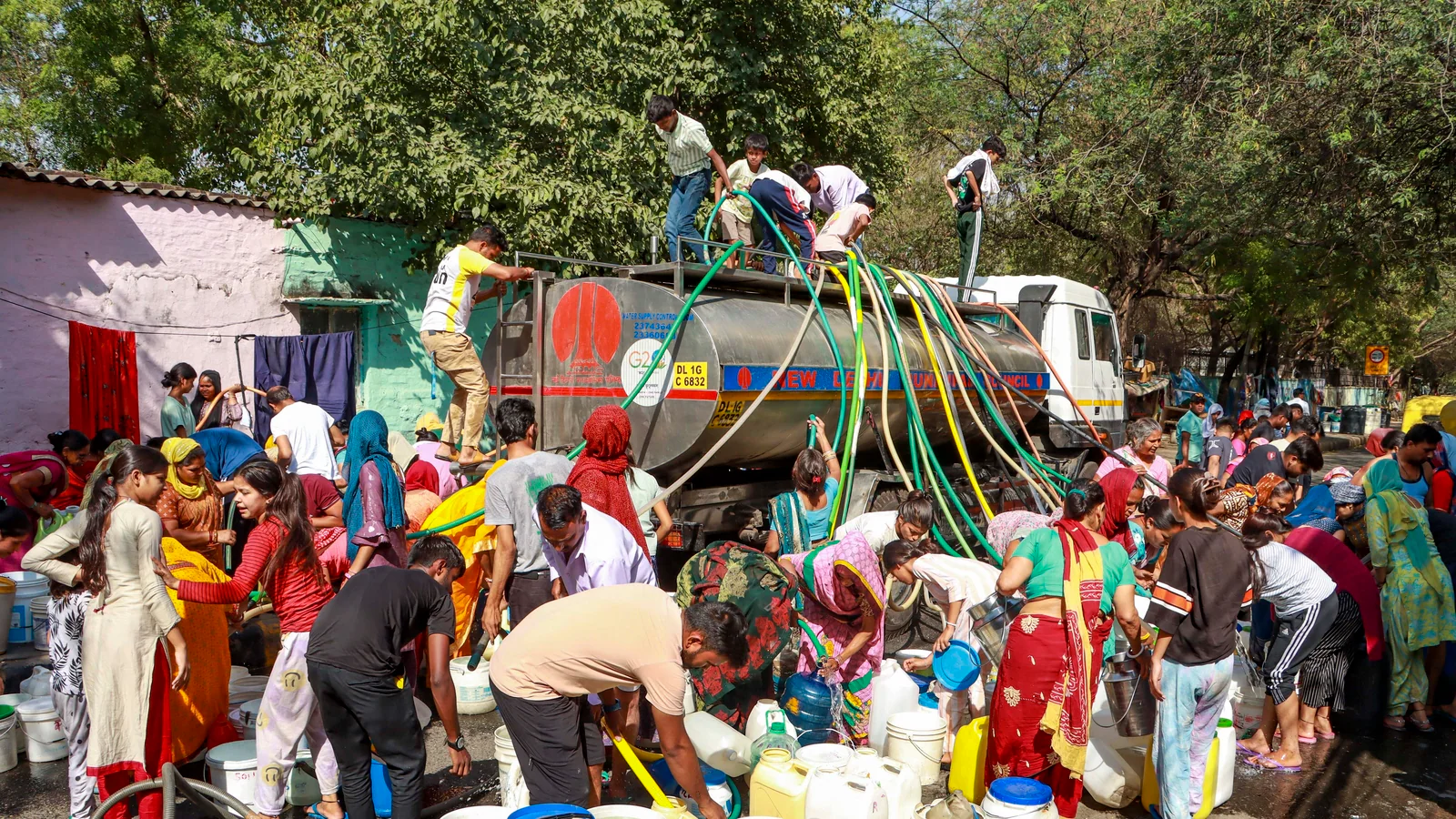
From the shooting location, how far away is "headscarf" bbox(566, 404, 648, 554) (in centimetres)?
518

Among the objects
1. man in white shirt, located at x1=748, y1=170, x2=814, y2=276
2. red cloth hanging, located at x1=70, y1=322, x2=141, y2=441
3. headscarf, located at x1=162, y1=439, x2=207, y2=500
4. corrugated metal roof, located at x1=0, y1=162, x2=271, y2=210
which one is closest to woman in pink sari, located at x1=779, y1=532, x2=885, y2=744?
headscarf, located at x1=162, y1=439, x2=207, y2=500

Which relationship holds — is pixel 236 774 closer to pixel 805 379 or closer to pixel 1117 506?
pixel 805 379

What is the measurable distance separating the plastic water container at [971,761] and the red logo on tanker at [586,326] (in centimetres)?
355

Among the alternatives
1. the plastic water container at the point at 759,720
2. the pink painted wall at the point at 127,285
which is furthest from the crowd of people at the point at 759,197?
the pink painted wall at the point at 127,285

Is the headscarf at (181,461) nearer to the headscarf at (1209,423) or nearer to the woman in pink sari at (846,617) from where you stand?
the woman in pink sari at (846,617)

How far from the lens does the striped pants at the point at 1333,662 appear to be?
5555 mm

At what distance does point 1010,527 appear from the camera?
579cm

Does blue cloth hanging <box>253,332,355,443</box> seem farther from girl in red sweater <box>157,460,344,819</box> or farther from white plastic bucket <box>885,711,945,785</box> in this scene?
white plastic bucket <box>885,711,945,785</box>

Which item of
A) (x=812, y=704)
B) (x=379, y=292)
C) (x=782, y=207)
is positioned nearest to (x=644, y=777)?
(x=812, y=704)

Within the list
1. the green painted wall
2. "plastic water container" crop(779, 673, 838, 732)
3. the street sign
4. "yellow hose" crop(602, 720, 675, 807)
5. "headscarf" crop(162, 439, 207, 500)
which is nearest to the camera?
"yellow hose" crop(602, 720, 675, 807)

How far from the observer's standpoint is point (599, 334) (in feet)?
23.3

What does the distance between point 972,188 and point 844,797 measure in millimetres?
7978

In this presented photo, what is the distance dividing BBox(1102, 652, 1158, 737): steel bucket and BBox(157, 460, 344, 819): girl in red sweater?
3.54 m

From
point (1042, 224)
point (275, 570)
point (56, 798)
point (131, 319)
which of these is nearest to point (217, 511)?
point (56, 798)
